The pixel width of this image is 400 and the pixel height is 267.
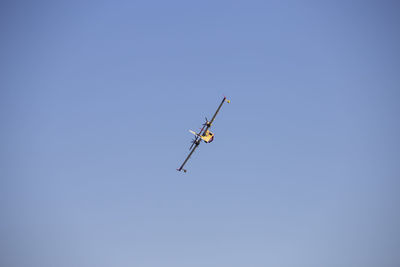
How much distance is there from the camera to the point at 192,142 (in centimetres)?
11194

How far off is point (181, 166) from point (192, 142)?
8.65 m

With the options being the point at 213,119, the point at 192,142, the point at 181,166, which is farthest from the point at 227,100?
the point at 181,166

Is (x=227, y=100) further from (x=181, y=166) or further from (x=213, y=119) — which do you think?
(x=181, y=166)

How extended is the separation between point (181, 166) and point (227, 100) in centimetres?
2001

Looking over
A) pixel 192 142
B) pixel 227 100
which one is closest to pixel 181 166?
pixel 192 142

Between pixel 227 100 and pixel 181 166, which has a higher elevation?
pixel 227 100

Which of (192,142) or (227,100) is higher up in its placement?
(227,100)

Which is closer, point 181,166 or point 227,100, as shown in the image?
point 227,100

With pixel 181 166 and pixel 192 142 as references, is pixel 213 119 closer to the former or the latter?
pixel 192 142

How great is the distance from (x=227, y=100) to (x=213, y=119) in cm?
531

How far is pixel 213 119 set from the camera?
111 meters

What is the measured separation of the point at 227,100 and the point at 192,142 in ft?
40.8

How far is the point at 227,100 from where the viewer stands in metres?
110

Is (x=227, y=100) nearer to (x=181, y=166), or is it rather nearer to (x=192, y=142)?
(x=192, y=142)
